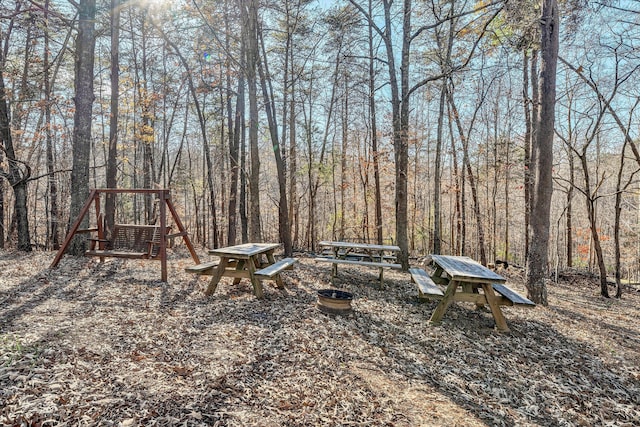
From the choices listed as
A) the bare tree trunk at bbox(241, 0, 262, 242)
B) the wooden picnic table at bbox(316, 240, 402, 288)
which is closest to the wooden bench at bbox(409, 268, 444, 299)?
the wooden picnic table at bbox(316, 240, 402, 288)

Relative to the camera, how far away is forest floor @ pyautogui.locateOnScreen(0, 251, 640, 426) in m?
1.99

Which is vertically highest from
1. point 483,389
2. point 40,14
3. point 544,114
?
point 40,14

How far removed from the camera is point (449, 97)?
32.8 ft

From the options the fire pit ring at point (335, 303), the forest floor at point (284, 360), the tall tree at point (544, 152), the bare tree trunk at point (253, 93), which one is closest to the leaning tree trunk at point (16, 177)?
the forest floor at point (284, 360)

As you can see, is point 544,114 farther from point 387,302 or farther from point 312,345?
point 312,345

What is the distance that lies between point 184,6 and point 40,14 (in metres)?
3.49

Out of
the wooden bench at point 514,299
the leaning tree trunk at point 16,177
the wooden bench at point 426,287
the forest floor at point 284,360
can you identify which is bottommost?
the forest floor at point 284,360

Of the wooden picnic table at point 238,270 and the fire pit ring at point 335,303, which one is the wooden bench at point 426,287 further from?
the wooden picnic table at point 238,270

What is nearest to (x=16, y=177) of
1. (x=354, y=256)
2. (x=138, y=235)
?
(x=138, y=235)

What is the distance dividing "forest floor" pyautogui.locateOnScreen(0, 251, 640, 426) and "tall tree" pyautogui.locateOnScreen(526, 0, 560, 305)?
29.9 inches

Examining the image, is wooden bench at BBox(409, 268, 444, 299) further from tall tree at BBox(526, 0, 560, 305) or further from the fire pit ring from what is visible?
tall tree at BBox(526, 0, 560, 305)

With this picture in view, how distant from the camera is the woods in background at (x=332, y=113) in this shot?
612 centimetres

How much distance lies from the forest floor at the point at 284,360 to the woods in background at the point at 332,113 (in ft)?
6.61

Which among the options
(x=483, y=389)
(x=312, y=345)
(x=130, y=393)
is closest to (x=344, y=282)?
(x=312, y=345)
